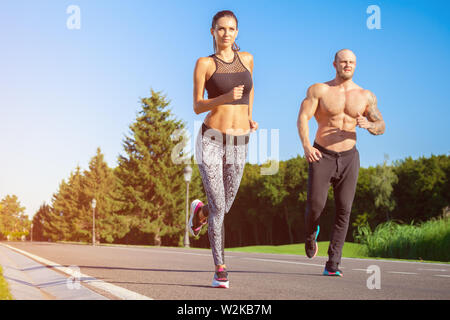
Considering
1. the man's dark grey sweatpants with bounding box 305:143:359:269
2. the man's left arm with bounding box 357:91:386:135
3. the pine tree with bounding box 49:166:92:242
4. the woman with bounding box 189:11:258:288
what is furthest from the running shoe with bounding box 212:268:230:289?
the pine tree with bounding box 49:166:92:242

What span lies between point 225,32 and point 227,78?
372 mm

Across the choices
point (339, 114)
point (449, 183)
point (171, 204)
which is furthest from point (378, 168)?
point (339, 114)

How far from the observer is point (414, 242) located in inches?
546

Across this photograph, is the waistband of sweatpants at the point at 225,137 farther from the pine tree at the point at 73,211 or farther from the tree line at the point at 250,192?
the pine tree at the point at 73,211

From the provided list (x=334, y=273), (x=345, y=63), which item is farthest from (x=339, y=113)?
(x=334, y=273)

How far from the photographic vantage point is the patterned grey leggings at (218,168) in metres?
4.26

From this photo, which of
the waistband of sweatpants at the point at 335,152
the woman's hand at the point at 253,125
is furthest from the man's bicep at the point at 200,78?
the waistband of sweatpants at the point at 335,152

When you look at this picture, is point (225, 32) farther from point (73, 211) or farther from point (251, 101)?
point (73, 211)

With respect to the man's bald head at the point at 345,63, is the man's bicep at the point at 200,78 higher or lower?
lower

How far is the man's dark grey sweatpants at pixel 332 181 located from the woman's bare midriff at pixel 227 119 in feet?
3.37

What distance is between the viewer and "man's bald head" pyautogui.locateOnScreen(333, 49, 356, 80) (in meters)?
4.84

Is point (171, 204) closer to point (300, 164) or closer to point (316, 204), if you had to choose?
point (300, 164)
